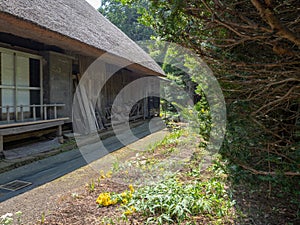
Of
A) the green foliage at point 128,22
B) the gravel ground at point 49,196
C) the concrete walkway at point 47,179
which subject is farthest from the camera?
the green foliage at point 128,22

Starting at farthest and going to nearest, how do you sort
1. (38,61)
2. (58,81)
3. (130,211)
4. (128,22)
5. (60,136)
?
(128,22)
(58,81)
(60,136)
(38,61)
(130,211)

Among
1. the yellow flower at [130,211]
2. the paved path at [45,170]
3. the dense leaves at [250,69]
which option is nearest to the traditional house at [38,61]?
the paved path at [45,170]

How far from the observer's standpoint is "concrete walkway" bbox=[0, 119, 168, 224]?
7.53 feet

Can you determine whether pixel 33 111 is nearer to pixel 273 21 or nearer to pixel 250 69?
pixel 250 69

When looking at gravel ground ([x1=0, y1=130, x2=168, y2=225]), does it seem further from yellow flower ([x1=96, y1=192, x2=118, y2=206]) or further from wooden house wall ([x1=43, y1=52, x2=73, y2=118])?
wooden house wall ([x1=43, y1=52, x2=73, y2=118])

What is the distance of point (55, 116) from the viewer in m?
5.11

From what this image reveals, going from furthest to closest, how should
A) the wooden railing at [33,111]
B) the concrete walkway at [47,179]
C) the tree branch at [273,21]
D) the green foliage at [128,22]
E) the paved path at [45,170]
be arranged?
1. the green foliage at [128,22]
2. the wooden railing at [33,111]
3. the paved path at [45,170]
4. the concrete walkway at [47,179]
5. the tree branch at [273,21]

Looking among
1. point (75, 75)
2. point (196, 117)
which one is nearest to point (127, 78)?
point (75, 75)

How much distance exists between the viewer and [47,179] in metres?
3.10

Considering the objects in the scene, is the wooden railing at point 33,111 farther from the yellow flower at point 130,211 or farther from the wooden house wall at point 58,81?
the yellow flower at point 130,211

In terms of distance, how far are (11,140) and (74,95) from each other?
215 centimetres

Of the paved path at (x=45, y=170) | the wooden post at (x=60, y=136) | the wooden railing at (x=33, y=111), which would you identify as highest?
the wooden railing at (x=33, y=111)

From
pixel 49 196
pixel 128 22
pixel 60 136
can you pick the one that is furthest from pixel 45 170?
pixel 128 22

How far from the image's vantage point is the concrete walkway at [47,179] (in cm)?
229
